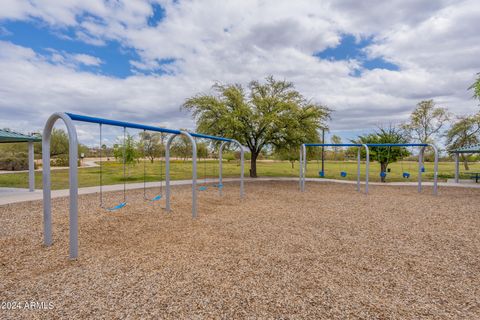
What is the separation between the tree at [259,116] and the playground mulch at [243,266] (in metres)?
8.24

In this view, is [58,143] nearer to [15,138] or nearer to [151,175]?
[151,175]

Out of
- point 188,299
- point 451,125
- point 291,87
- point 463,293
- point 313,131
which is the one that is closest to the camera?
point 188,299

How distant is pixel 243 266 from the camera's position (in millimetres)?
3908

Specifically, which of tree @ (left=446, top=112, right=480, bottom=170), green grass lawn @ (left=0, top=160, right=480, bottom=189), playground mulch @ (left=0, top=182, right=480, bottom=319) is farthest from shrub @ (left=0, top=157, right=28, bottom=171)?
tree @ (left=446, top=112, right=480, bottom=170)

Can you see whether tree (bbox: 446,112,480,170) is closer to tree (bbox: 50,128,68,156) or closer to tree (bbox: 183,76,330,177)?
tree (bbox: 183,76,330,177)

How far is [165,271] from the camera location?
3727 millimetres

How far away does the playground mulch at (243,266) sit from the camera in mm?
2896

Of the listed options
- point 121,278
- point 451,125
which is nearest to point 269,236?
point 121,278

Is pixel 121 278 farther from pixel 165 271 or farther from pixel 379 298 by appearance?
pixel 379 298

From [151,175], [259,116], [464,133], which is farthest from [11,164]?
[464,133]

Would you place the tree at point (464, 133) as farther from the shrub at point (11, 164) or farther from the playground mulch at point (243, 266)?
the shrub at point (11, 164)

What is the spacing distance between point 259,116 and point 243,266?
12313 millimetres

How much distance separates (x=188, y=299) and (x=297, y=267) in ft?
5.53

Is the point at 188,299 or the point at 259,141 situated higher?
the point at 259,141
